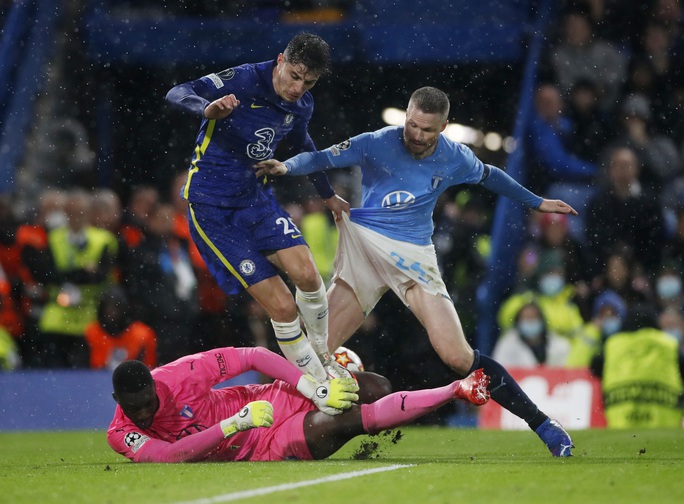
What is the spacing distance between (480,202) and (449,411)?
2.83 m

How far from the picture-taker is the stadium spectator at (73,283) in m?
12.4

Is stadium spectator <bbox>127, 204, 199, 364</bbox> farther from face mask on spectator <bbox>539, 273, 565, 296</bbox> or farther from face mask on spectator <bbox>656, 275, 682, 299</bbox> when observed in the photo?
face mask on spectator <bbox>656, 275, 682, 299</bbox>

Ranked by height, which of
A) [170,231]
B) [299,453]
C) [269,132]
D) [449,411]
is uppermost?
[269,132]

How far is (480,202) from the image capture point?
46.6 feet

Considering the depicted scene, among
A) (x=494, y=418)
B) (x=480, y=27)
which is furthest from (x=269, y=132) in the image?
(x=480, y=27)

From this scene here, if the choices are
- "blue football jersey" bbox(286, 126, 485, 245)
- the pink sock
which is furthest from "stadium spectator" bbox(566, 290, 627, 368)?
the pink sock

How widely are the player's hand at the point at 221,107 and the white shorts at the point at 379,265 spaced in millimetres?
1496

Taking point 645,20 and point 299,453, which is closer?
point 299,453

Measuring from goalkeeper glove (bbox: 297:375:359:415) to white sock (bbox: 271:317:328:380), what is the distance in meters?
0.51

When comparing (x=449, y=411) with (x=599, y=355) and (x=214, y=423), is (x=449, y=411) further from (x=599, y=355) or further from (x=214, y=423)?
(x=214, y=423)

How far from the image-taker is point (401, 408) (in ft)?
23.4

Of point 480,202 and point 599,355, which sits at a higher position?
point 480,202

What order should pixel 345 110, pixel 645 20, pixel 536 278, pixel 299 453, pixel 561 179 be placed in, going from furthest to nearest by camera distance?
pixel 345 110
pixel 645 20
pixel 561 179
pixel 536 278
pixel 299 453

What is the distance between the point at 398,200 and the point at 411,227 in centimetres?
21
